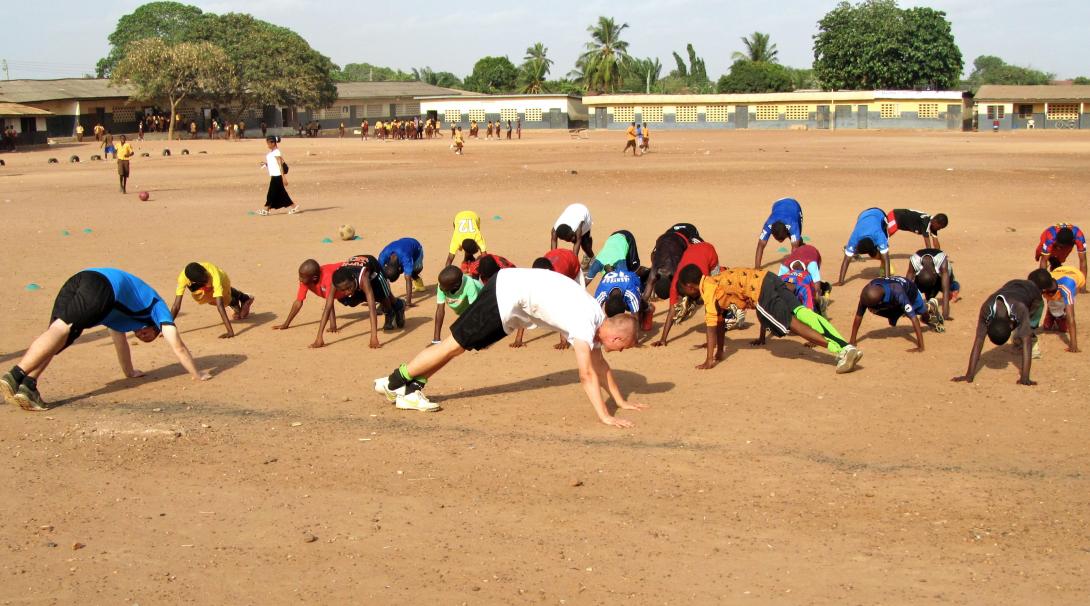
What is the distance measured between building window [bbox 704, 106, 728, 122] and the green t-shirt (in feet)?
212

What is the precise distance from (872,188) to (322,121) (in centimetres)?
6480

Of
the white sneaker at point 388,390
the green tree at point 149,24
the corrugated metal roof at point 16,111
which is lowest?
the white sneaker at point 388,390

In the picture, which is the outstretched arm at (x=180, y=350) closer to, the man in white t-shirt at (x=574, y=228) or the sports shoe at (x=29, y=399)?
the sports shoe at (x=29, y=399)

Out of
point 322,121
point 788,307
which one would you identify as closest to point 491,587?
point 788,307

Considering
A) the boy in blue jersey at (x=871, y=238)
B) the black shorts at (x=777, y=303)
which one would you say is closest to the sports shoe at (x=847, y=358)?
the black shorts at (x=777, y=303)

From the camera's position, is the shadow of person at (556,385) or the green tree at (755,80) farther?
the green tree at (755,80)

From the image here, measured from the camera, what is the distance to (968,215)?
19.1 m

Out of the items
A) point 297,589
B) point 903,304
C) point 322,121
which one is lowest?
point 297,589

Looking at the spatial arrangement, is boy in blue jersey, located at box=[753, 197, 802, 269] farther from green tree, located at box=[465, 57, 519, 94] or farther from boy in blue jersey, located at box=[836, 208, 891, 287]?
green tree, located at box=[465, 57, 519, 94]

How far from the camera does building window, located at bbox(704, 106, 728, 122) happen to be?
71.8 m

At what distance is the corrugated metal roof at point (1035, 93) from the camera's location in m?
63.4

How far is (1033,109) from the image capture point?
65.1m

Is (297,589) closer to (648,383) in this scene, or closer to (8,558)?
(8,558)

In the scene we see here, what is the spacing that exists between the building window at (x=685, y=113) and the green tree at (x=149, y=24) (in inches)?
2051
